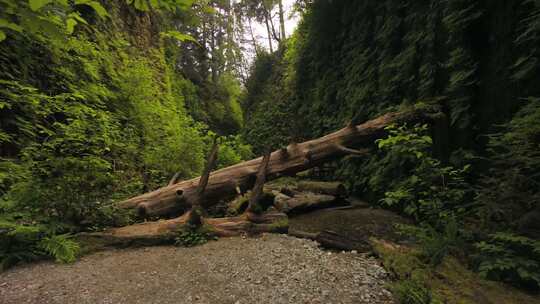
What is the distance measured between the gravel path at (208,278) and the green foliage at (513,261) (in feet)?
3.05

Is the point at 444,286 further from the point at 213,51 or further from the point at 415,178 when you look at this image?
the point at 213,51

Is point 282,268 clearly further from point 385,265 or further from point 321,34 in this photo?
point 321,34

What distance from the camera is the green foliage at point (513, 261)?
212 centimetres

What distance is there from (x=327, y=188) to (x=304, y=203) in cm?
143

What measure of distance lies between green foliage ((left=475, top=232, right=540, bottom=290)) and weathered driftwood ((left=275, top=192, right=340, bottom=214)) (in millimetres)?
3279

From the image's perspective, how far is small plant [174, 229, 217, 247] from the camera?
3.93 metres

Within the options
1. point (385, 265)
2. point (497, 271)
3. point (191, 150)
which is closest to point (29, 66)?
point (191, 150)

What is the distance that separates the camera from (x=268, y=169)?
5.84 m

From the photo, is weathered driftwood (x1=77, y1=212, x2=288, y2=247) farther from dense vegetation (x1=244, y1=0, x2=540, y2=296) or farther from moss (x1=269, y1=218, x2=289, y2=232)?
dense vegetation (x1=244, y1=0, x2=540, y2=296)

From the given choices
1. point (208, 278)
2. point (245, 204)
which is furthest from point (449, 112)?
point (208, 278)

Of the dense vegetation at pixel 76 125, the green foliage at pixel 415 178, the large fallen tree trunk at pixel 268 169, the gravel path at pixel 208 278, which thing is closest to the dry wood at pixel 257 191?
the large fallen tree trunk at pixel 268 169

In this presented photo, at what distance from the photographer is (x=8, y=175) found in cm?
346

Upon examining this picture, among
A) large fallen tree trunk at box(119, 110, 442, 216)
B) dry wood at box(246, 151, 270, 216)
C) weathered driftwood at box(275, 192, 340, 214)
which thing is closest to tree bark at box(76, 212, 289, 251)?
dry wood at box(246, 151, 270, 216)

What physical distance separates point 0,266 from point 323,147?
5626mm
